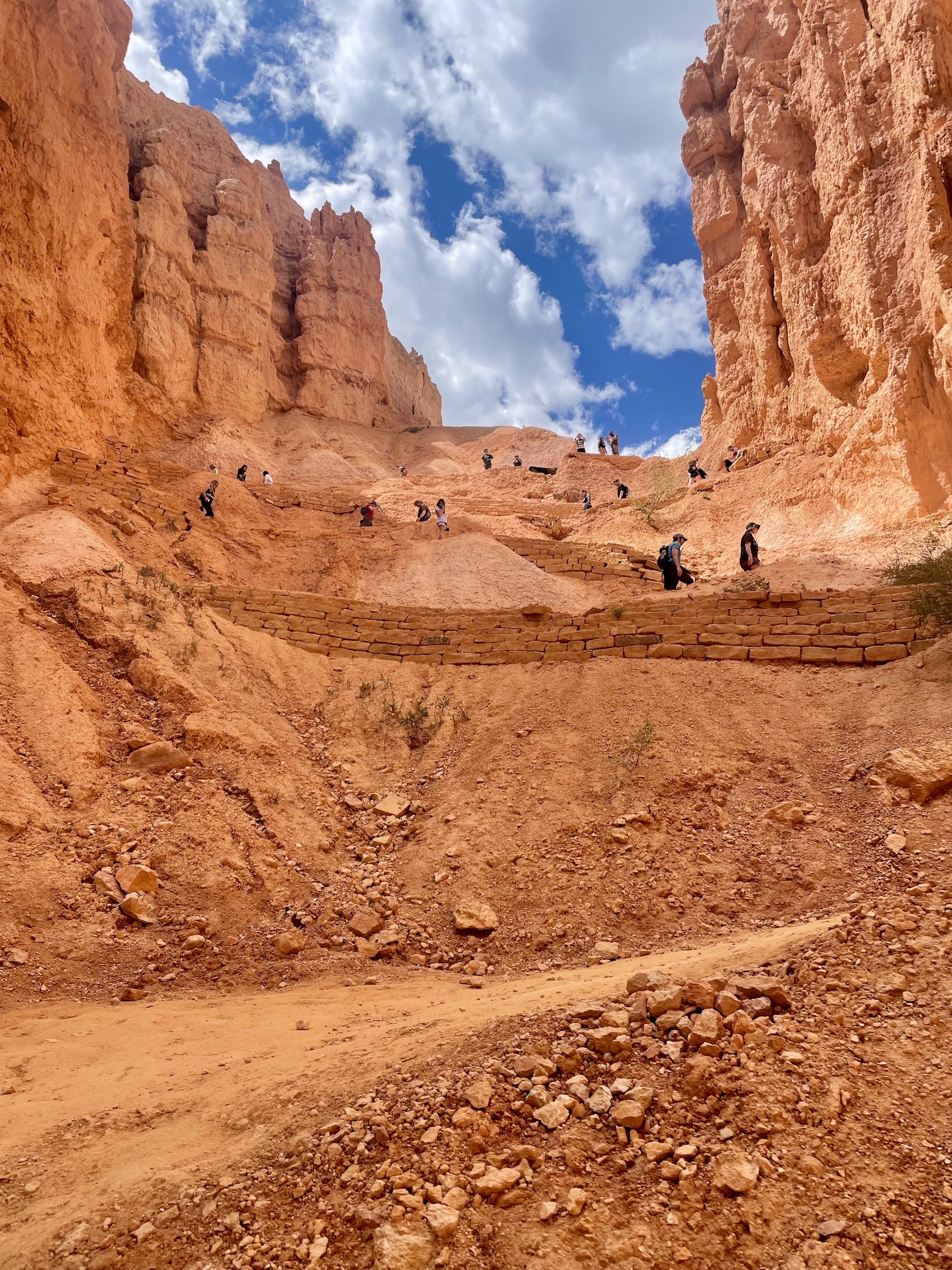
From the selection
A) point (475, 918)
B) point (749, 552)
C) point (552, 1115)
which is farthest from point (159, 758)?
point (749, 552)

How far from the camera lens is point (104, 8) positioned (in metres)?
24.7

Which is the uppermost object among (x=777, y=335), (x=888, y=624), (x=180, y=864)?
(x=777, y=335)

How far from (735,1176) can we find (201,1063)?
108 inches

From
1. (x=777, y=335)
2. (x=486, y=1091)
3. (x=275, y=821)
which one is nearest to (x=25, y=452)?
(x=275, y=821)

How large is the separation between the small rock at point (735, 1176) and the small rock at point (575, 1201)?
1.36 ft

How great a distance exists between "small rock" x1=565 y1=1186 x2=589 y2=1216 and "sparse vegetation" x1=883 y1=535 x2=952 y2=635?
7.84 meters

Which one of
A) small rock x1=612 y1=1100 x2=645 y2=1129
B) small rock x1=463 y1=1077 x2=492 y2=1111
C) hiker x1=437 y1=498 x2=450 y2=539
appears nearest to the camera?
small rock x1=612 y1=1100 x2=645 y2=1129

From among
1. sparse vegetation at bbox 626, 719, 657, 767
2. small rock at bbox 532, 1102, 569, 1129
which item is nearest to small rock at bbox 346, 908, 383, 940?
sparse vegetation at bbox 626, 719, 657, 767

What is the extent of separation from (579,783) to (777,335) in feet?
67.7

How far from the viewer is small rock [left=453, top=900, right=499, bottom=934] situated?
5.37m

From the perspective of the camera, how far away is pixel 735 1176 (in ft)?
7.26

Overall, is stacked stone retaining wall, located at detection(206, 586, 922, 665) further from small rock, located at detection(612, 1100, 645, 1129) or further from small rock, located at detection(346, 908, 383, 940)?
small rock, located at detection(612, 1100, 645, 1129)

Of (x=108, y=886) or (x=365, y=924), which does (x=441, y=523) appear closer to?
(x=365, y=924)

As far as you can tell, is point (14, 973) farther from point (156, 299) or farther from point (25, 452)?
point (156, 299)
